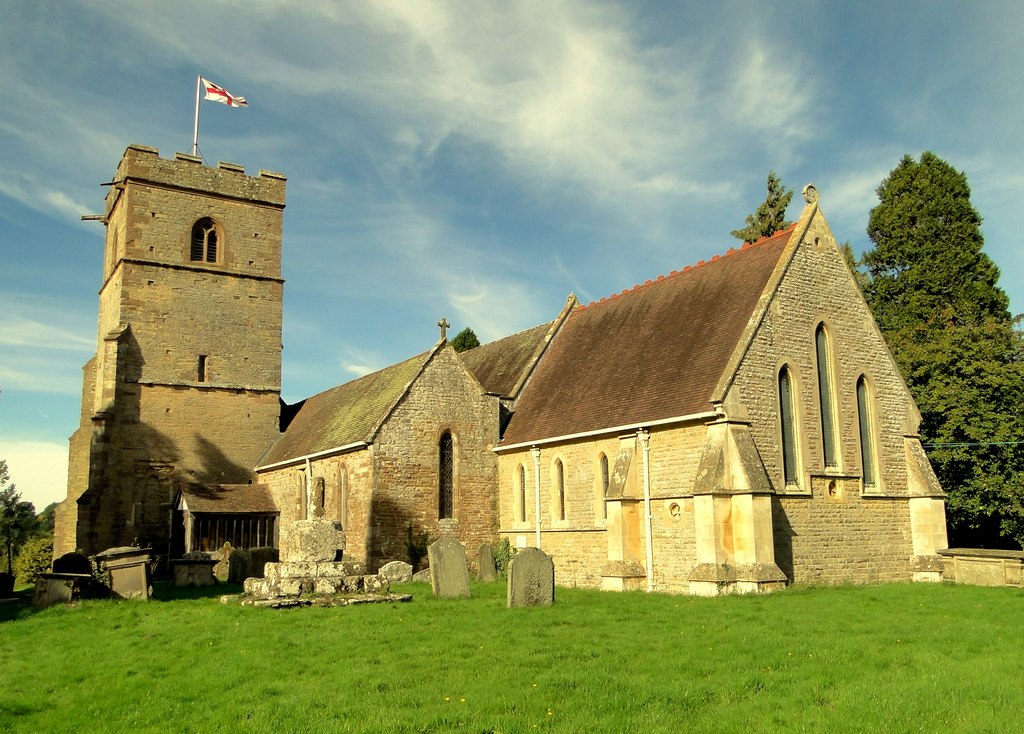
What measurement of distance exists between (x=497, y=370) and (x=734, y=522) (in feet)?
Result: 45.6

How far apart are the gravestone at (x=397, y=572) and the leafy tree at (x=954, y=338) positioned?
57.2ft

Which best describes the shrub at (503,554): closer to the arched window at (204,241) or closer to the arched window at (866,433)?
the arched window at (866,433)

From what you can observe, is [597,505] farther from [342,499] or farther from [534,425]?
[342,499]

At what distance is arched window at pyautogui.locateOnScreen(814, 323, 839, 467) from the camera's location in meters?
21.5

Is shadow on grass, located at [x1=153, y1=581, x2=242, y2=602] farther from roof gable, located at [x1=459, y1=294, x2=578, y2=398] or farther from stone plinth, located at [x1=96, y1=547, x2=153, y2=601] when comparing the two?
roof gable, located at [x1=459, y1=294, x2=578, y2=398]

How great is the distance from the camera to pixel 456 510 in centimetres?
2645

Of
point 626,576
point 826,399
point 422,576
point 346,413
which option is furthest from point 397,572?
point 826,399

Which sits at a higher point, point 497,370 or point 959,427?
point 497,370

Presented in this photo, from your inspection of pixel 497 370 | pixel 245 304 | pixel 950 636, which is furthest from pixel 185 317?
pixel 950 636

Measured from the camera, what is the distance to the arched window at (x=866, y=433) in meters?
22.2

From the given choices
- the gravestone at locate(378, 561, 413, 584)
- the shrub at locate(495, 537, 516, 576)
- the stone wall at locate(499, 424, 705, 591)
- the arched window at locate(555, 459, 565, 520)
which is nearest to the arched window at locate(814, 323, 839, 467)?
the stone wall at locate(499, 424, 705, 591)

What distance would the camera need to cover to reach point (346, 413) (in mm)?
30391

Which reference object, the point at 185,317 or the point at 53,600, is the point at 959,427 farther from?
the point at 185,317

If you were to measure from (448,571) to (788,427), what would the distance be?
888 cm
